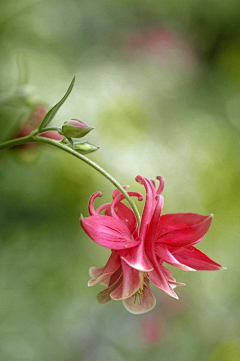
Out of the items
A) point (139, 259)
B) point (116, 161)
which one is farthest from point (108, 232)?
point (116, 161)

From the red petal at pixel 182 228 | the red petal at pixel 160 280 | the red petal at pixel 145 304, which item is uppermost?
the red petal at pixel 182 228

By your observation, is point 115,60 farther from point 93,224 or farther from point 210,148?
point 93,224

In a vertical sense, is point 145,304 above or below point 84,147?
below

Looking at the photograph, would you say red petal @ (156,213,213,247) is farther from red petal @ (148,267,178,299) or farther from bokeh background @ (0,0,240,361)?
bokeh background @ (0,0,240,361)

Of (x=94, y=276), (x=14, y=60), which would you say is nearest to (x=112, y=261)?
(x=94, y=276)

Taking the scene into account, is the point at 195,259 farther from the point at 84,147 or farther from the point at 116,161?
the point at 116,161

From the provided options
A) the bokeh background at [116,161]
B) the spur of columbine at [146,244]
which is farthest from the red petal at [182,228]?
the bokeh background at [116,161]

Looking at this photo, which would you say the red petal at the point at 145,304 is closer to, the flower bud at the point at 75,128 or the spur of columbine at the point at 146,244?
the spur of columbine at the point at 146,244
